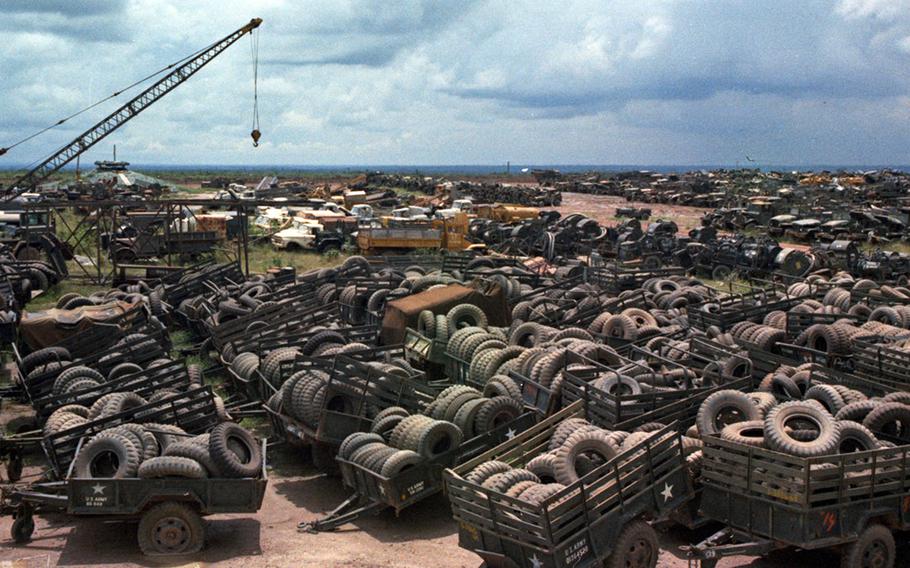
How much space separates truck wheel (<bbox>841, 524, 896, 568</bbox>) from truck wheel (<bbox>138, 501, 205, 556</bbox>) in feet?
24.1

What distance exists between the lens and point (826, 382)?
12.7 m

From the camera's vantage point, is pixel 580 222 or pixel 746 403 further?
pixel 580 222

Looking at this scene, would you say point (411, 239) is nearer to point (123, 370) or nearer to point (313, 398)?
point (123, 370)

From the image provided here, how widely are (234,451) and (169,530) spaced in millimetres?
1215

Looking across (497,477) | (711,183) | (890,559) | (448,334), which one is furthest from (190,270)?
(711,183)

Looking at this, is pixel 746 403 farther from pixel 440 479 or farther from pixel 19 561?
pixel 19 561

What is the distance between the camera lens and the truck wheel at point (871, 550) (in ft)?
30.8

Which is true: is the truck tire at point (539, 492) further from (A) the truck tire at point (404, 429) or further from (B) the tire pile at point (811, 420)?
(A) the truck tire at point (404, 429)

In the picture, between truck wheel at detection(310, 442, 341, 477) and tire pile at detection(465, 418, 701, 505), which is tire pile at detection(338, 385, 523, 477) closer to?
truck wheel at detection(310, 442, 341, 477)

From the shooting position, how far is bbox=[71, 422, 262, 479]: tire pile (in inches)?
413

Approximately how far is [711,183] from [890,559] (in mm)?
89224

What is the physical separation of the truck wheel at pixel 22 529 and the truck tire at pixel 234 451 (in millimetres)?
2505

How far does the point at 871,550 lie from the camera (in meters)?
9.49

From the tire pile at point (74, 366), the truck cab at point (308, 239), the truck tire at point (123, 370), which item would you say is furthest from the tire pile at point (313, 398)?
the truck cab at point (308, 239)
